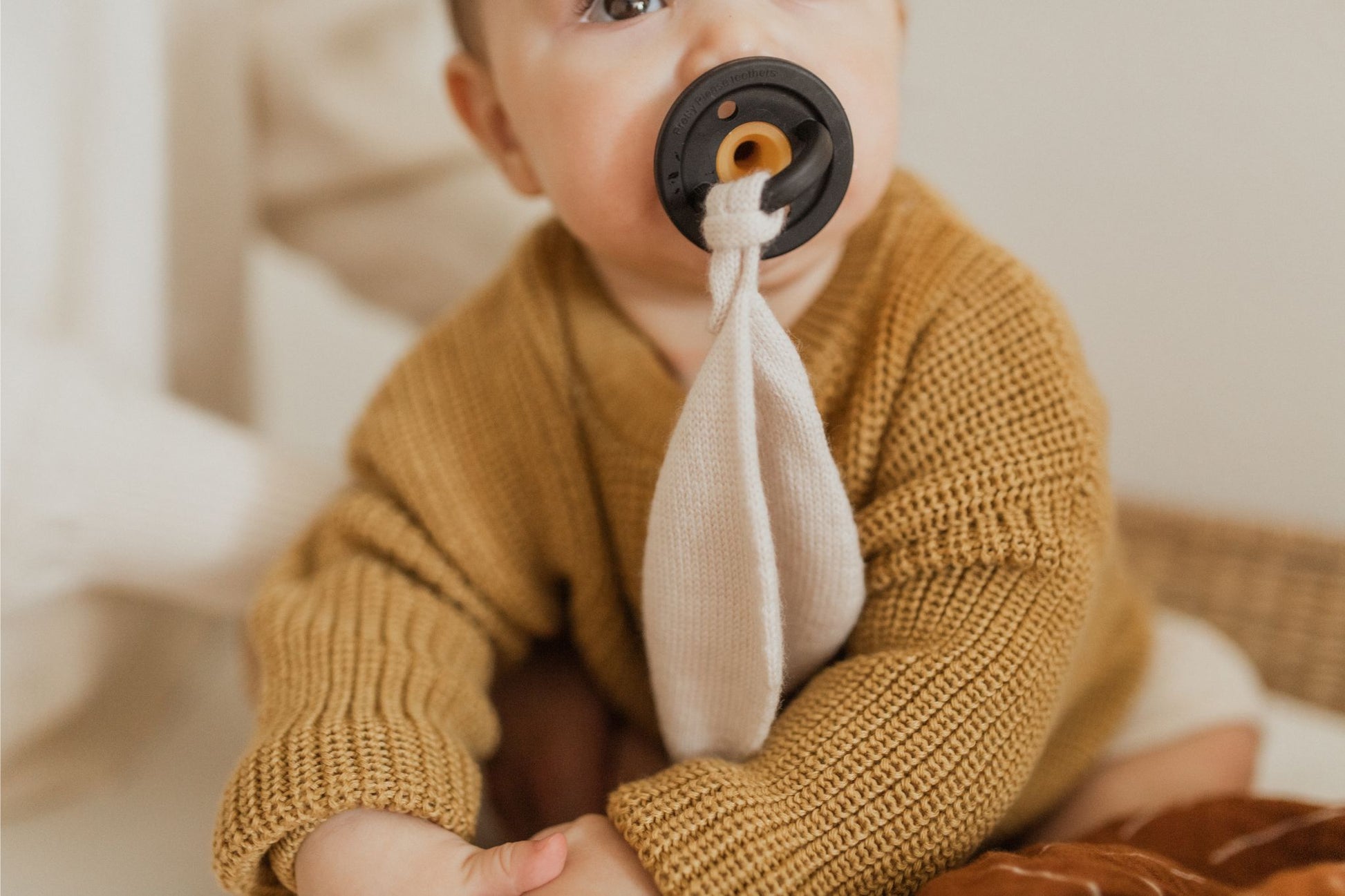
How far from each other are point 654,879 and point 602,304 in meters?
0.38

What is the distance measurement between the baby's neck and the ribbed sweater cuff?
281 millimetres

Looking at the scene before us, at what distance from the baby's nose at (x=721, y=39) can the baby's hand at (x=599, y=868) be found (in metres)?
0.38

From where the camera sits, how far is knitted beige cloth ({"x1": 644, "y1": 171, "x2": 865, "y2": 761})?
52 cm

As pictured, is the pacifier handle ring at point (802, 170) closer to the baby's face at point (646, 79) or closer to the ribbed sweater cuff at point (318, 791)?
the baby's face at point (646, 79)

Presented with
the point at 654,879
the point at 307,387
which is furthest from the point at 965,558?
the point at 307,387

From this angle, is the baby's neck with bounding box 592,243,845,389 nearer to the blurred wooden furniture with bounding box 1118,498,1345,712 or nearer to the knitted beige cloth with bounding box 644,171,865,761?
the knitted beige cloth with bounding box 644,171,865,761

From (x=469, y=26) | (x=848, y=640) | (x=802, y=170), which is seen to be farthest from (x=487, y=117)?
(x=848, y=640)

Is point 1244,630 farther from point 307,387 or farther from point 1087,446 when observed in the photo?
point 307,387

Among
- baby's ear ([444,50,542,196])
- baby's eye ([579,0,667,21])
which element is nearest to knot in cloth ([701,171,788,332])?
baby's eye ([579,0,667,21])

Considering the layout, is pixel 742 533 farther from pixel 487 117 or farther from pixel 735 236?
pixel 487 117

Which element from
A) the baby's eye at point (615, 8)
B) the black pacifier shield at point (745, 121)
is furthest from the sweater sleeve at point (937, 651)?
the baby's eye at point (615, 8)

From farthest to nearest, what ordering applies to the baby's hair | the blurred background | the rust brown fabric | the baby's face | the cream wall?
the cream wall → the blurred background → the baby's hair → the baby's face → the rust brown fabric

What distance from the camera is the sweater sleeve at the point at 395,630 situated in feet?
1.85

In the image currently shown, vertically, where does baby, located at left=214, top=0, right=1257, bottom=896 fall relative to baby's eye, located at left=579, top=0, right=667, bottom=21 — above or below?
below
